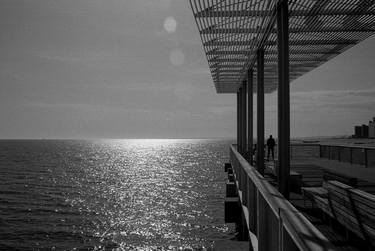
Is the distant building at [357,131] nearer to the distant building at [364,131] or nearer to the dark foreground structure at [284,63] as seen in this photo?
the distant building at [364,131]

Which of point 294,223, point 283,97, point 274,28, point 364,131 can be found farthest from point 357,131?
point 294,223

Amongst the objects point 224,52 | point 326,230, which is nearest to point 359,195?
point 326,230

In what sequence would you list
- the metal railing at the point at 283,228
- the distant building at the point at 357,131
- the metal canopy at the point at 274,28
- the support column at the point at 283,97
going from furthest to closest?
the distant building at the point at 357,131
the metal canopy at the point at 274,28
the support column at the point at 283,97
the metal railing at the point at 283,228

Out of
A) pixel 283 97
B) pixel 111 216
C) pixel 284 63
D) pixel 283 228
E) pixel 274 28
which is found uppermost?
pixel 274 28

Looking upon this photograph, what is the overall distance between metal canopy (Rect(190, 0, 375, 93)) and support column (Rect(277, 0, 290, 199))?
0.36 m

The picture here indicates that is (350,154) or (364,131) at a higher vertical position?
(364,131)

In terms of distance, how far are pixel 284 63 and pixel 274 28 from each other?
2086mm

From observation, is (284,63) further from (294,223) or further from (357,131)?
(357,131)

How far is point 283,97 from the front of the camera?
6.87 m

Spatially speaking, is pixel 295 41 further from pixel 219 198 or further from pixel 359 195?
pixel 219 198

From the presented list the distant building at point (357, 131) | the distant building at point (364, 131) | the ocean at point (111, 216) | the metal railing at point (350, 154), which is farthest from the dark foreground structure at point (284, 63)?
the distant building at point (357, 131)

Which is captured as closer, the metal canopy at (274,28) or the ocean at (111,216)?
the metal canopy at (274,28)

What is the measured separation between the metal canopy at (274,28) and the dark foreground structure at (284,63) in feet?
0.06

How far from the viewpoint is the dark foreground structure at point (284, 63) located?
11.1 ft
